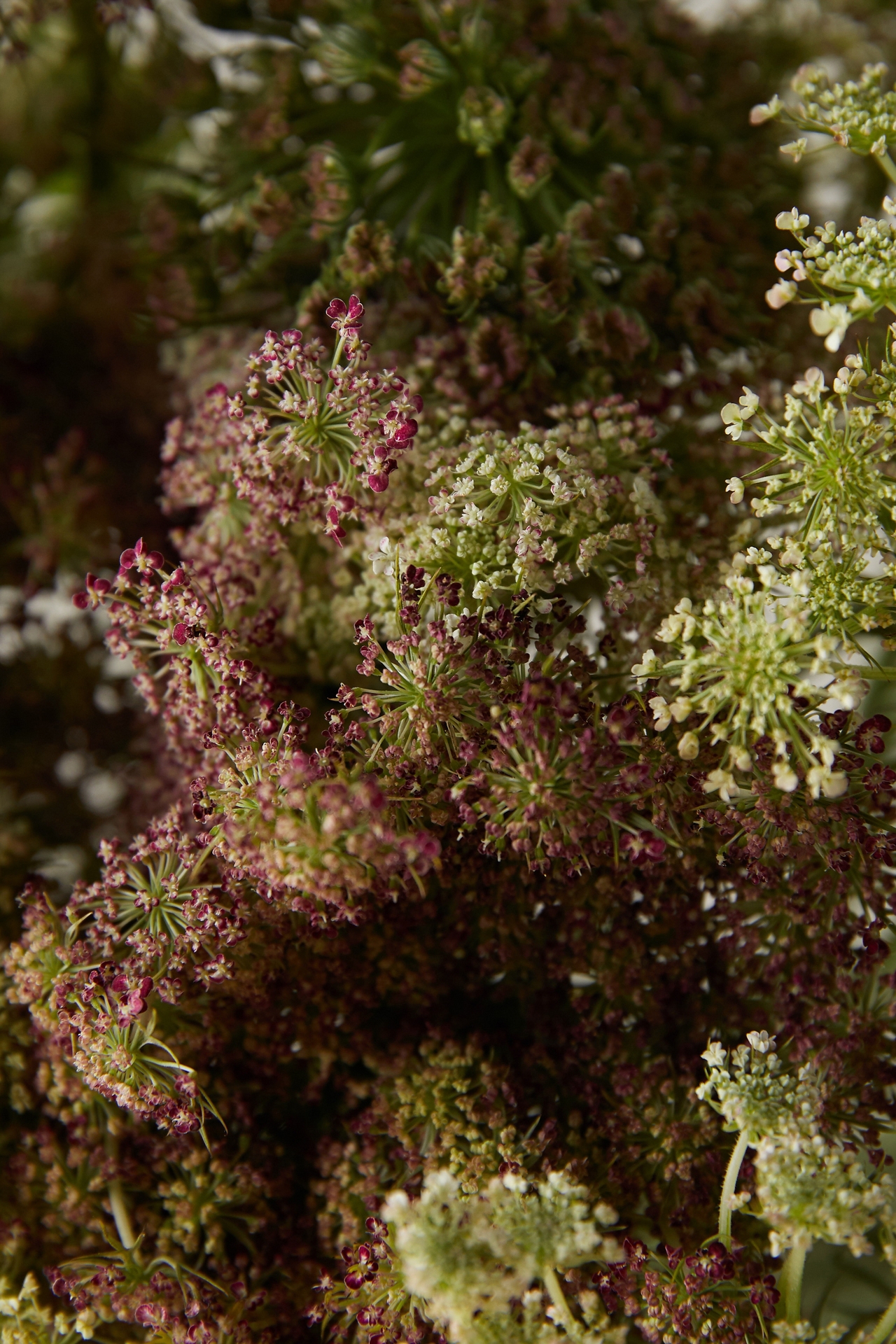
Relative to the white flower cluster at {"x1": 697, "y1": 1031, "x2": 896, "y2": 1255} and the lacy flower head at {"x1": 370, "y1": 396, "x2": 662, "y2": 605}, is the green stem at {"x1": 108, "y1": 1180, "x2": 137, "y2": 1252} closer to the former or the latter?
the white flower cluster at {"x1": 697, "y1": 1031, "x2": 896, "y2": 1255}

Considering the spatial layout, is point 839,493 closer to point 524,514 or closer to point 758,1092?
point 524,514

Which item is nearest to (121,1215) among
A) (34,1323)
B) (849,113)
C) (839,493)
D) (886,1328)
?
(34,1323)

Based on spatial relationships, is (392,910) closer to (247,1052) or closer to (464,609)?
(247,1052)

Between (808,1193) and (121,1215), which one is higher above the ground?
(808,1193)

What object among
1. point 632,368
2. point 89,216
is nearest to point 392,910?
point 632,368

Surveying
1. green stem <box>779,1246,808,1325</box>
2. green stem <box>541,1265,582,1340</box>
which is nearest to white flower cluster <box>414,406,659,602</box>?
green stem <box>541,1265,582,1340</box>

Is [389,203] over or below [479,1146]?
over

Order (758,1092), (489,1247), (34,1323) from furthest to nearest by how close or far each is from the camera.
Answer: (34,1323) → (758,1092) → (489,1247)
